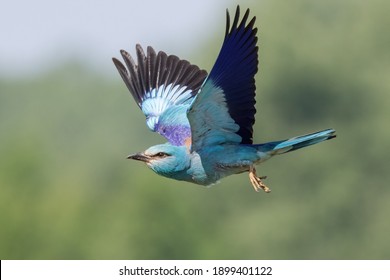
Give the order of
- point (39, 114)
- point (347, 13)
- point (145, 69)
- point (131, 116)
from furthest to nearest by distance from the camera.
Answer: point (39, 114), point (131, 116), point (347, 13), point (145, 69)

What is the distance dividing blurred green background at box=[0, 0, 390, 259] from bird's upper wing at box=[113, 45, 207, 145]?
16134mm

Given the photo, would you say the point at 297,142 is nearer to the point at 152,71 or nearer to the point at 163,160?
the point at 163,160

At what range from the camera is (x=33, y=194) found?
121ft

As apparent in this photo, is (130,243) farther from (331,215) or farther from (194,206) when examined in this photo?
(331,215)

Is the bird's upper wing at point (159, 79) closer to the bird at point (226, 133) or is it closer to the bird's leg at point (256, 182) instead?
the bird at point (226, 133)

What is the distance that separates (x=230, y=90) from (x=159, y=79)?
267 cm

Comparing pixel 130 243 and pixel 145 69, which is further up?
pixel 145 69

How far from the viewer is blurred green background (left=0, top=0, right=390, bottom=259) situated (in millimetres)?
34062

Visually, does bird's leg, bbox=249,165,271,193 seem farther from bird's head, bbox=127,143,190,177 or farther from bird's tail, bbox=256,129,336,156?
bird's head, bbox=127,143,190,177

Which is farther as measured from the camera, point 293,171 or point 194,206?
point 293,171

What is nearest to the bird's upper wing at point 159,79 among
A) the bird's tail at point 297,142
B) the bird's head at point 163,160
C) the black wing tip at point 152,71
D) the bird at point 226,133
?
the black wing tip at point 152,71

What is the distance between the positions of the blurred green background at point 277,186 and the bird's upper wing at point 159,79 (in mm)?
16134
